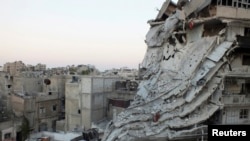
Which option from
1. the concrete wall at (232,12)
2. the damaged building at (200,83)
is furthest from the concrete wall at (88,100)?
the concrete wall at (232,12)

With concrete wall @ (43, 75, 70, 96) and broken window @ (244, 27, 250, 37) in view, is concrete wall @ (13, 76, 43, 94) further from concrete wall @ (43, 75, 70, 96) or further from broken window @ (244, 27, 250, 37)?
broken window @ (244, 27, 250, 37)

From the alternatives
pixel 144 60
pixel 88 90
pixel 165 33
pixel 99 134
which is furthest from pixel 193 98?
pixel 88 90

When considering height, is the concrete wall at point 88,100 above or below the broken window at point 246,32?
below

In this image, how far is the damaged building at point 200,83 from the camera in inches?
726

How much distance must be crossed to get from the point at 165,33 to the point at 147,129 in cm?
838

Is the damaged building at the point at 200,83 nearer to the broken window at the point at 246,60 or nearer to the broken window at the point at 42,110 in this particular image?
the broken window at the point at 246,60

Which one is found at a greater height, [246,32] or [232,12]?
[232,12]

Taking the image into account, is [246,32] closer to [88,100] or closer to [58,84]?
[88,100]

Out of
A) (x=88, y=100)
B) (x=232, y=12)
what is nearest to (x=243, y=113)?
(x=232, y=12)

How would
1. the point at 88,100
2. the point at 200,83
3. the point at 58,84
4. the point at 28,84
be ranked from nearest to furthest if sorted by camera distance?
the point at 200,83
the point at 88,100
the point at 58,84
the point at 28,84

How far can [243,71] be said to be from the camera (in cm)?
2009

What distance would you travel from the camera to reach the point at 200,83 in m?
18.6

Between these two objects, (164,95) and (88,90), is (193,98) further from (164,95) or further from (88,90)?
(88,90)

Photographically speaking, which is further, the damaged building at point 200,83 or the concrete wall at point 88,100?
the concrete wall at point 88,100
